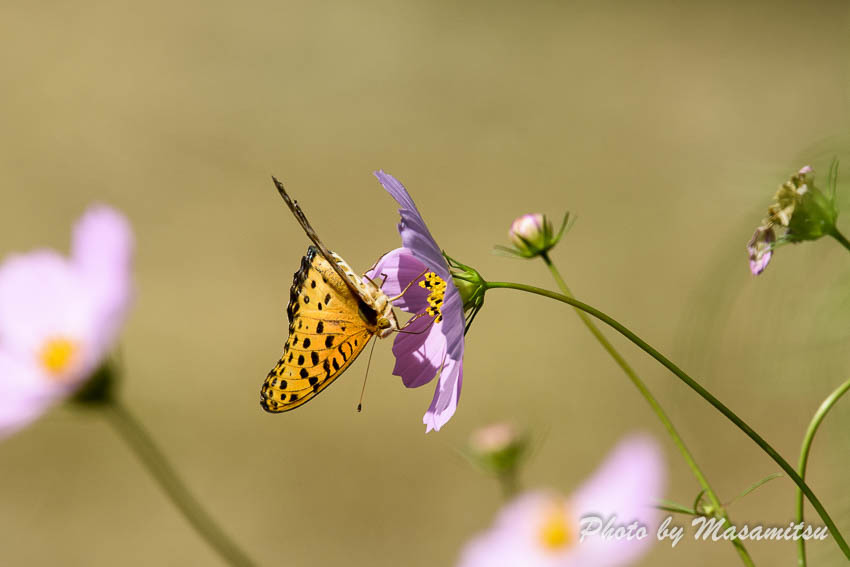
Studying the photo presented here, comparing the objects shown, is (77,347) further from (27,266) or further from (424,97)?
(424,97)

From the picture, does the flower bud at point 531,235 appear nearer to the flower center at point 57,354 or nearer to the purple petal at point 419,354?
the purple petal at point 419,354

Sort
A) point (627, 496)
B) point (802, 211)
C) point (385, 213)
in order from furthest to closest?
point (385, 213) < point (802, 211) < point (627, 496)

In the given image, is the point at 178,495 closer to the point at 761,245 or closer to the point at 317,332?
the point at 317,332

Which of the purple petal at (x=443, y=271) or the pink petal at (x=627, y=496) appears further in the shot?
the purple petal at (x=443, y=271)

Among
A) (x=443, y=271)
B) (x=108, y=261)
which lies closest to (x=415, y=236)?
(x=443, y=271)

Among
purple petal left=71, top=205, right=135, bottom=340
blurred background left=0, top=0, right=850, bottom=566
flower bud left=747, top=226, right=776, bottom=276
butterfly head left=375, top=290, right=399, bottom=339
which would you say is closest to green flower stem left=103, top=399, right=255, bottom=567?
purple petal left=71, top=205, right=135, bottom=340

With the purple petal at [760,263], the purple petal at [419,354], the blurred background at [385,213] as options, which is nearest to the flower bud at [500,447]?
the purple petal at [419,354]

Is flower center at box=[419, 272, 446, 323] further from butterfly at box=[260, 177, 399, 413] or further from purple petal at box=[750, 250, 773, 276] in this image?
purple petal at box=[750, 250, 773, 276]
